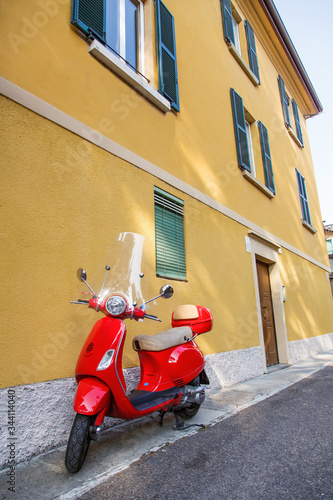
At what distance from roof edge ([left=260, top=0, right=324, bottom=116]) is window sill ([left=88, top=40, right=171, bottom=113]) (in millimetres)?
6357

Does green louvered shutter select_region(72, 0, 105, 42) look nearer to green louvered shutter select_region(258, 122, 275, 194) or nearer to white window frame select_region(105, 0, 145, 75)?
white window frame select_region(105, 0, 145, 75)

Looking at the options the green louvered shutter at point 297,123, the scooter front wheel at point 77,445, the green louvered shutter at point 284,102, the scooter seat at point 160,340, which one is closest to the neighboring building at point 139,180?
the scooter seat at point 160,340

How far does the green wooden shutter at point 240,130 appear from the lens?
6727 millimetres

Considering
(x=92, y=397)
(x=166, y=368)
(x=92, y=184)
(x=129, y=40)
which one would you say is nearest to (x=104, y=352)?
(x=92, y=397)

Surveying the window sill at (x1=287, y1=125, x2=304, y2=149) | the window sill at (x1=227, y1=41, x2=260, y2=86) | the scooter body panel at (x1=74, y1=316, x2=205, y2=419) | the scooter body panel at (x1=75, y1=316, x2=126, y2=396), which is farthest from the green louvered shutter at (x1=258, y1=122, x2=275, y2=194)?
the scooter body panel at (x1=75, y1=316, x2=126, y2=396)

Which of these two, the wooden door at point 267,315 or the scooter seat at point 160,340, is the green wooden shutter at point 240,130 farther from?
the scooter seat at point 160,340

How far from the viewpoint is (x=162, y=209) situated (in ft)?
14.8

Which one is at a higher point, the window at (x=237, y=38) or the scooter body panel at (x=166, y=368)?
the window at (x=237, y=38)

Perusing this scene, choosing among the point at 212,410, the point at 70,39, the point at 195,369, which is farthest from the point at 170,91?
the point at 212,410

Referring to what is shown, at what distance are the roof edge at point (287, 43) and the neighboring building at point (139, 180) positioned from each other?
0.31ft

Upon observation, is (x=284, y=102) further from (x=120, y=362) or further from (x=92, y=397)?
(x=92, y=397)

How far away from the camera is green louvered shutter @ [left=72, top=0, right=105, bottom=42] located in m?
3.70

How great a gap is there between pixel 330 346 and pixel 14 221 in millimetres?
10240

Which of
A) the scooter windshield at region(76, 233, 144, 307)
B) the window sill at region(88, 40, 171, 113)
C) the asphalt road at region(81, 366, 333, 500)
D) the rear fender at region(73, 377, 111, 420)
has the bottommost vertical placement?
the asphalt road at region(81, 366, 333, 500)
